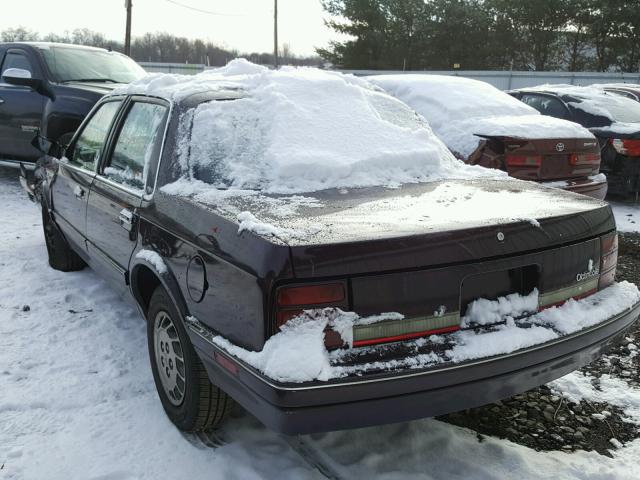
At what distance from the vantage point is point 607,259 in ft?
8.98

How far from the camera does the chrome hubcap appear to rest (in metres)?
2.68

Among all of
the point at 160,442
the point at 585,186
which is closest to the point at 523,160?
the point at 585,186

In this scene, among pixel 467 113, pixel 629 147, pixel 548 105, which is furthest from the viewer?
pixel 548 105

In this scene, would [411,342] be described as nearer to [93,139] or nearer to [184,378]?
[184,378]

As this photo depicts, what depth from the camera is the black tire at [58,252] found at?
189 inches

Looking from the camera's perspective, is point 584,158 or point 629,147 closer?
point 584,158

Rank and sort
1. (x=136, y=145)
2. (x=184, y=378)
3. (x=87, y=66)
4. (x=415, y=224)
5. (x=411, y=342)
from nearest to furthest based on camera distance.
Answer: (x=411, y=342), (x=415, y=224), (x=184, y=378), (x=136, y=145), (x=87, y=66)

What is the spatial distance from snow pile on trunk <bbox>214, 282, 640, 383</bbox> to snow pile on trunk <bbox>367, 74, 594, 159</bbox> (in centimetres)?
336

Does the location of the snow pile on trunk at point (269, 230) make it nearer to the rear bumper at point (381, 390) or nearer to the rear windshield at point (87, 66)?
the rear bumper at point (381, 390)

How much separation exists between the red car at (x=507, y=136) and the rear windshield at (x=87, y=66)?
4.07m

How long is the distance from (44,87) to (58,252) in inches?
140

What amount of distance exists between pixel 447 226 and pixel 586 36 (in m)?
35.4

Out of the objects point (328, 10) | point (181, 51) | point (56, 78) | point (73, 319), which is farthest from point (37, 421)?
point (181, 51)

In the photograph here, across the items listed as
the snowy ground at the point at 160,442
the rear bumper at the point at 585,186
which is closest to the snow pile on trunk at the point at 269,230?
the snowy ground at the point at 160,442
